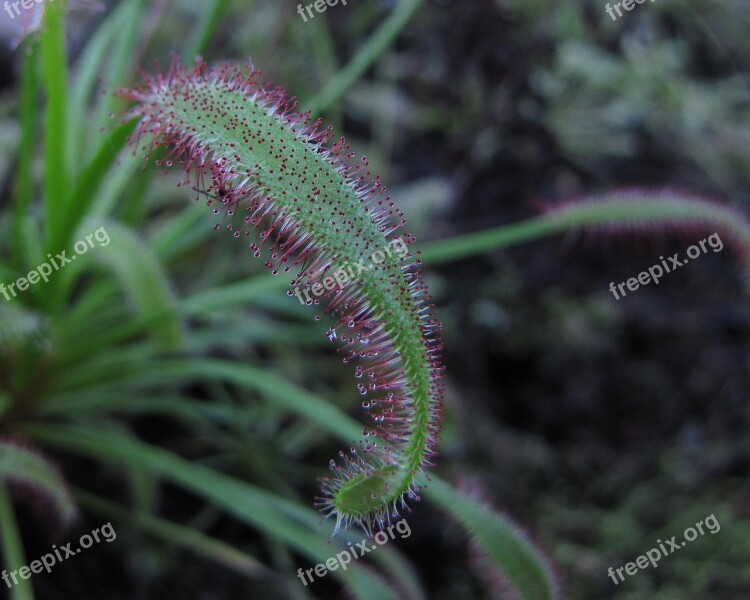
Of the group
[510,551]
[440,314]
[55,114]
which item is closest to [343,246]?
[510,551]

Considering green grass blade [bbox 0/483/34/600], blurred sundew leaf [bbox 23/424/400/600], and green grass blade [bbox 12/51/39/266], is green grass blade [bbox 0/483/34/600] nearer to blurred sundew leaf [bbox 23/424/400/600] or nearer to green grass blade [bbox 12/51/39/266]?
blurred sundew leaf [bbox 23/424/400/600]

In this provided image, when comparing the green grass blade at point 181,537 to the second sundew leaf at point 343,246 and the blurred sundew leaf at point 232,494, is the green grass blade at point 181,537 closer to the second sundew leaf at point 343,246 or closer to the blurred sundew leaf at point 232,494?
the blurred sundew leaf at point 232,494

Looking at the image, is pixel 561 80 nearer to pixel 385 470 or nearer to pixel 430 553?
pixel 430 553

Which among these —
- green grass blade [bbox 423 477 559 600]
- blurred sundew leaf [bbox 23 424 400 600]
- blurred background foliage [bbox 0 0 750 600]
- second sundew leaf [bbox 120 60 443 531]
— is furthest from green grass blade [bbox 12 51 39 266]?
green grass blade [bbox 423 477 559 600]

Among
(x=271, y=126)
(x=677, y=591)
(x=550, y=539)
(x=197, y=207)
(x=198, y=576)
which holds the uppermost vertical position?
(x=197, y=207)

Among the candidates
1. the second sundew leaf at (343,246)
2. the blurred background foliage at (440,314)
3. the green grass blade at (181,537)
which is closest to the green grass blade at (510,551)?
the blurred background foliage at (440,314)

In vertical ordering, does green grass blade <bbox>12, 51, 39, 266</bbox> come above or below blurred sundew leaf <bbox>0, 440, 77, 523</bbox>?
above

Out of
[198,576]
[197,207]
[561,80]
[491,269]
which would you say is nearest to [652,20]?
[561,80]
